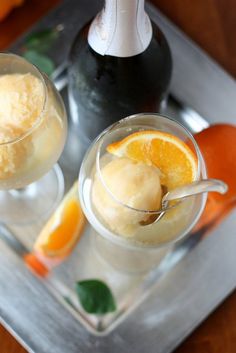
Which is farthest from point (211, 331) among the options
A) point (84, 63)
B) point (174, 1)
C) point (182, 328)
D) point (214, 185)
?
point (174, 1)

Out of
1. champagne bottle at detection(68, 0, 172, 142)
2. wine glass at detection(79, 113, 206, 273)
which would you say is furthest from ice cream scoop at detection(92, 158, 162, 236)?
champagne bottle at detection(68, 0, 172, 142)

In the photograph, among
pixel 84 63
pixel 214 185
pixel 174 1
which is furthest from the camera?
pixel 174 1

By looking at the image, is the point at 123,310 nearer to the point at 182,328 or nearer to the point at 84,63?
the point at 182,328

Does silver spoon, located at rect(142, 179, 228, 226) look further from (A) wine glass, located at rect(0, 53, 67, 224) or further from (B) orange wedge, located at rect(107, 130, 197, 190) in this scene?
(A) wine glass, located at rect(0, 53, 67, 224)

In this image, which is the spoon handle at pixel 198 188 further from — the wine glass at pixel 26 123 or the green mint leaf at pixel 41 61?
the green mint leaf at pixel 41 61

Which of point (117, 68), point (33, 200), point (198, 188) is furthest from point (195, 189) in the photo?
point (33, 200)
